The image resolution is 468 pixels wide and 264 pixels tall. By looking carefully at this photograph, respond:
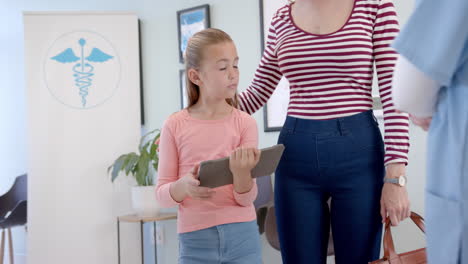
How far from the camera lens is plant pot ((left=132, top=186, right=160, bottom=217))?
351 cm

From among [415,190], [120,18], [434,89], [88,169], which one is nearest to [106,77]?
[120,18]

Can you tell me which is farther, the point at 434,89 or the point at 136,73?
the point at 136,73

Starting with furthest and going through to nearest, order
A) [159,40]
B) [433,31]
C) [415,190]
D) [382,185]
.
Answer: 1. [159,40]
2. [415,190]
3. [382,185]
4. [433,31]

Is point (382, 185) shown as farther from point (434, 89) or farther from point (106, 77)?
point (106, 77)

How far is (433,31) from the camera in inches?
30.7

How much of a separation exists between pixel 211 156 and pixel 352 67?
0.50 meters

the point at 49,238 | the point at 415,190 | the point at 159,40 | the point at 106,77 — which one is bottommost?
the point at 49,238

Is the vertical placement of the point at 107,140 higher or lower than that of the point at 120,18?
lower

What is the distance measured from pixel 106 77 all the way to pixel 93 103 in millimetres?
220

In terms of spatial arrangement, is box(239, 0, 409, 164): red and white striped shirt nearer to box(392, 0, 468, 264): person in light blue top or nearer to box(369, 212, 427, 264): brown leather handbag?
box(369, 212, 427, 264): brown leather handbag

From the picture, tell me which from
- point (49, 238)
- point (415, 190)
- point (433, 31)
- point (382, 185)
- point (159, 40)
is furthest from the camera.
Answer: point (159, 40)

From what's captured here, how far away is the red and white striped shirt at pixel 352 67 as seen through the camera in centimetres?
146

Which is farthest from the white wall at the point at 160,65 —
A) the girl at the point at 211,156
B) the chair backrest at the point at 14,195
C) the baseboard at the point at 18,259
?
the girl at the point at 211,156

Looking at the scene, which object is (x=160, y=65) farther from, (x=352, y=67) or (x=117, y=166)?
(x=352, y=67)
